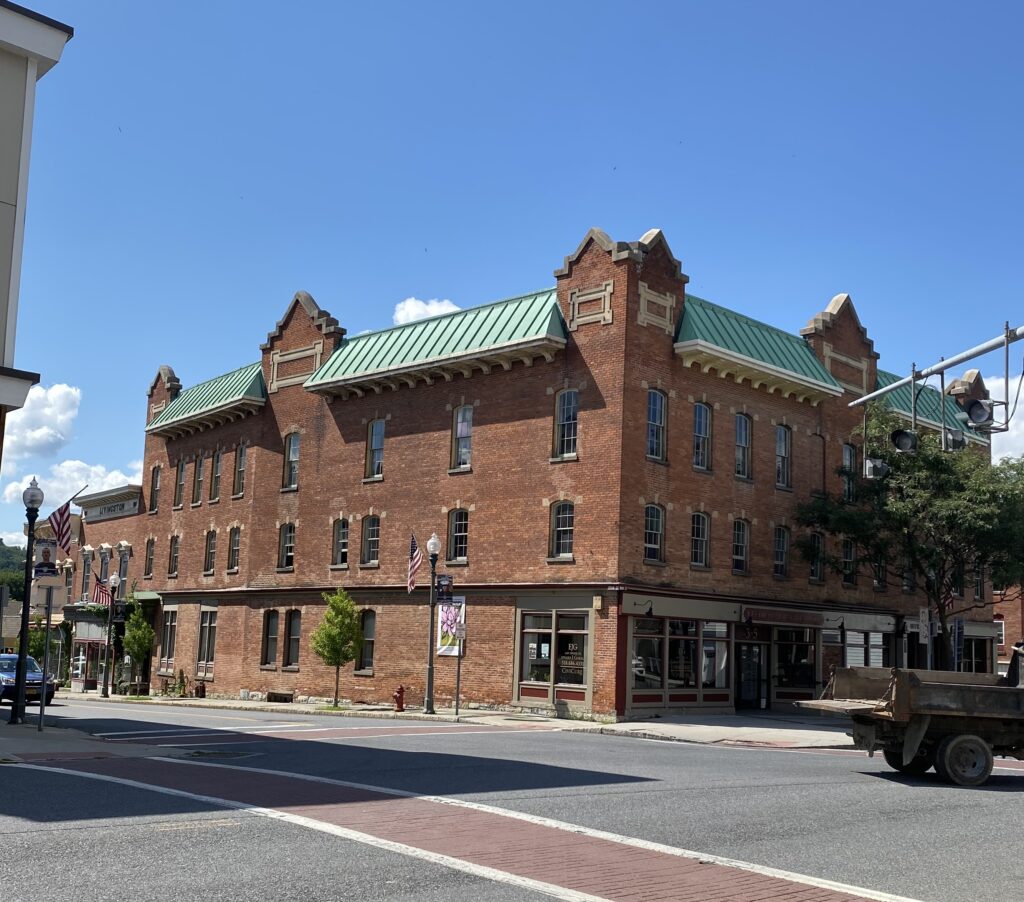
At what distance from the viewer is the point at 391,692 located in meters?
36.0

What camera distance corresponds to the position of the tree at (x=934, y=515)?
31953 mm

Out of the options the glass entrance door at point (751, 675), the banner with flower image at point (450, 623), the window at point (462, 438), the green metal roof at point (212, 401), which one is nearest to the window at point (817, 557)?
the glass entrance door at point (751, 675)

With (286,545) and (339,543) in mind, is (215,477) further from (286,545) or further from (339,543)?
(339,543)

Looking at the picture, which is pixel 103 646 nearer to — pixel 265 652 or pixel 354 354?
pixel 265 652

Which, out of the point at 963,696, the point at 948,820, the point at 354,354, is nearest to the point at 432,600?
the point at 354,354

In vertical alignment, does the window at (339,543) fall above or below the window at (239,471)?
below

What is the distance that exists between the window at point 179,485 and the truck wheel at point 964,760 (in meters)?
39.5

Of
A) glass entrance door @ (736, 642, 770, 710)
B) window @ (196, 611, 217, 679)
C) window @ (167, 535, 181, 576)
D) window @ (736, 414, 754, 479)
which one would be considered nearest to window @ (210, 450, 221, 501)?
window @ (167, 535, 181, 576)

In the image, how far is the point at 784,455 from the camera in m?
36.2

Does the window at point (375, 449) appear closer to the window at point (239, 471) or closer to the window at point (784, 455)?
the window at point (239, 471)

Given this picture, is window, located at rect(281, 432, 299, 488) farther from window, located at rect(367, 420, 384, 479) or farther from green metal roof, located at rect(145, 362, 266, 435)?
window, located at rect(367, 420, 384, 479)

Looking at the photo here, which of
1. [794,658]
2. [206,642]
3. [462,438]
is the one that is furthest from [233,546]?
[794,658]

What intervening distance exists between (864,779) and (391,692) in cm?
2200

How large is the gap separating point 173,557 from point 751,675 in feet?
87.7
